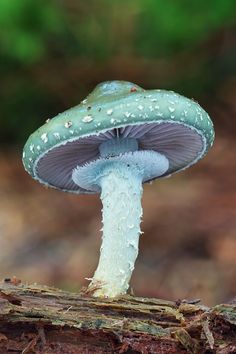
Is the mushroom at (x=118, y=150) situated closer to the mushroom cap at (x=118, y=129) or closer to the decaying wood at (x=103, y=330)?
the mushroom cap at (x=118, y=129)

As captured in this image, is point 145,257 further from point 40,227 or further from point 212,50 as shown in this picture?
point 212,50

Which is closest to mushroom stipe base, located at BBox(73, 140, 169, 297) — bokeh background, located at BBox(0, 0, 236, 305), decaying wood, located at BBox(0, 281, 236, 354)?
decaying wood, located at BBox(0, 281, 236, 354)

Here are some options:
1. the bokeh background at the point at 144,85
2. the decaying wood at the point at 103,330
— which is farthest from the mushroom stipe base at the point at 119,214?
the bokeh background at the point at 144,85

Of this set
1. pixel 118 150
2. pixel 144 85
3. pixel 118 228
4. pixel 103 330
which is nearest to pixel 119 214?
pixel 118 228

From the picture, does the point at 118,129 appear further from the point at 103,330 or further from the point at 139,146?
the point at 103,330

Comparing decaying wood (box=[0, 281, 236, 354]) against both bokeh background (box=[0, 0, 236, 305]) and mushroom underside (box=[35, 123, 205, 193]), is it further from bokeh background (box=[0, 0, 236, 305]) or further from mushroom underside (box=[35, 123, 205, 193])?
bokeh background (box=[0, 0, 236, 305])

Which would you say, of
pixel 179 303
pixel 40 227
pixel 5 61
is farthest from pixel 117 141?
pixel 5 61
